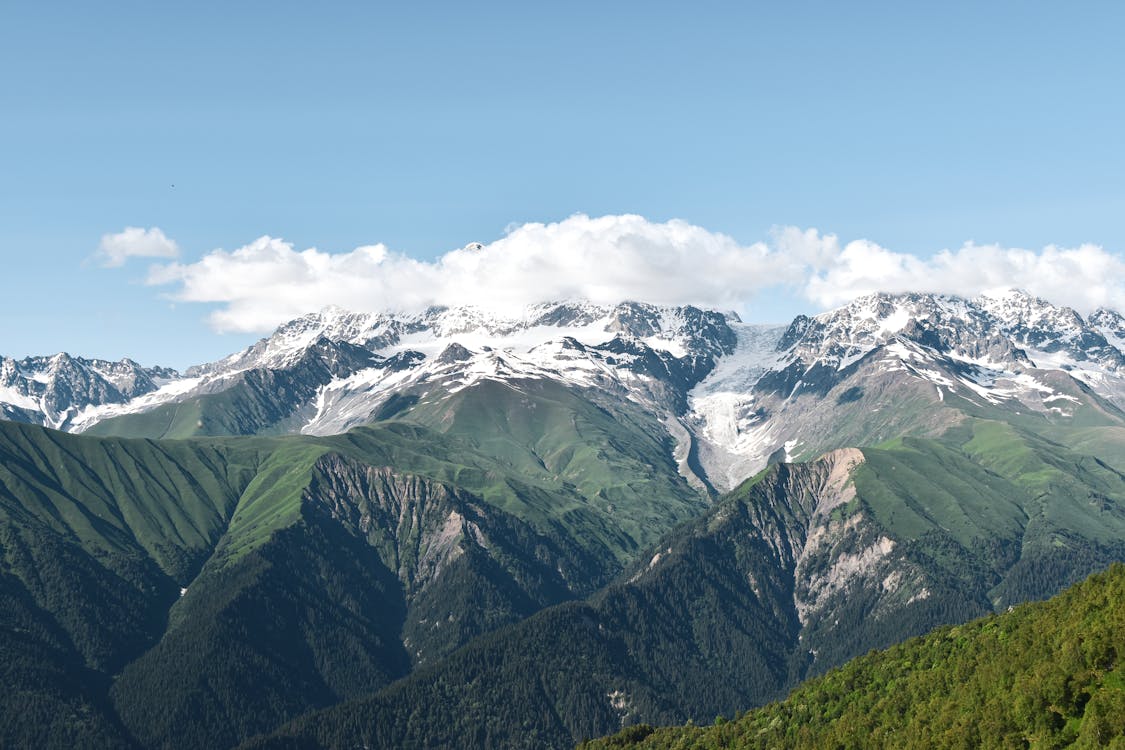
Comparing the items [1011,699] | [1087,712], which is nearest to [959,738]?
[1011,699]

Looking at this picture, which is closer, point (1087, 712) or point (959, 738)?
point (1087, 712)

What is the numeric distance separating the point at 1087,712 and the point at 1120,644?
1297 cm

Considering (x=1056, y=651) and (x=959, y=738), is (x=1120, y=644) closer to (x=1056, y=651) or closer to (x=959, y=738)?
(x=1056, y=651)

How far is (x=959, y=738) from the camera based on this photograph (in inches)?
7672

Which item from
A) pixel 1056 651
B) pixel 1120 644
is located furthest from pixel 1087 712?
pixel 1056 651

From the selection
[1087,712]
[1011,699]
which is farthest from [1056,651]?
[1087,712]

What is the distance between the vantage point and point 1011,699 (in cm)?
19350

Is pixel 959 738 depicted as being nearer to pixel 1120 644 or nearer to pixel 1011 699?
pixel 1011 699

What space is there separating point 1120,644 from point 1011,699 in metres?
21.7

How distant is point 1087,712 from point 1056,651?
82.7ft

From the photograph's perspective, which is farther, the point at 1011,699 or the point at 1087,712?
the point at 1011,699

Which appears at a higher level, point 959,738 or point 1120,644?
point 1120,644

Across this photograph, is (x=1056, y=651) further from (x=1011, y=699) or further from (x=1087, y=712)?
(x=1087, y=712)

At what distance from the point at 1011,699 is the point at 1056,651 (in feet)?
38.7
